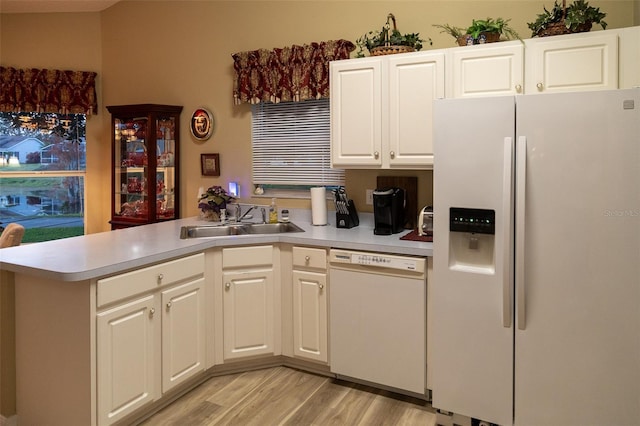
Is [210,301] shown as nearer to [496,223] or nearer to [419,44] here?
[496,223]

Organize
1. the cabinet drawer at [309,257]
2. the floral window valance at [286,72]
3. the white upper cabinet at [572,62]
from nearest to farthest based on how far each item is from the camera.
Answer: the white upper cabinet at [572,62], the cabinet drawer at [309,257], the floral window valance at [286,72]

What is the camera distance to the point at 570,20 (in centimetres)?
248

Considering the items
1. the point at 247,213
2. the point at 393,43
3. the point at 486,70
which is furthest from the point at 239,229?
the point at 486,70

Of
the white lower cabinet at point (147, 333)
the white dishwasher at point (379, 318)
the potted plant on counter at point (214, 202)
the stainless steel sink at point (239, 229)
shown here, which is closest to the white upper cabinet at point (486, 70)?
the white dishwasher at point (379, 318)

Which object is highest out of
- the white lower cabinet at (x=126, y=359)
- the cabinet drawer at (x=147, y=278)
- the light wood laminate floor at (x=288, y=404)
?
the cabinet drawer at (x=147, y=278)

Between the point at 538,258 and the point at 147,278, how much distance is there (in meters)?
1.93

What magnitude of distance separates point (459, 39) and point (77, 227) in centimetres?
423

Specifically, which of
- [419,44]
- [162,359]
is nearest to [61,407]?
[162,359]

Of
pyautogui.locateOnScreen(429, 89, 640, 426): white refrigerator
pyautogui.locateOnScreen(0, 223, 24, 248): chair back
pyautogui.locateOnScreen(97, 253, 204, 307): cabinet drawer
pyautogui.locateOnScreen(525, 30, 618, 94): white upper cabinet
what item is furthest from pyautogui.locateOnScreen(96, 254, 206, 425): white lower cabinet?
pyautogui.locateOnScreen(525, 30, 618, 94): white upper cabinet

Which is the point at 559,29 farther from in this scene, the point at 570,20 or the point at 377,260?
the point at 377,260

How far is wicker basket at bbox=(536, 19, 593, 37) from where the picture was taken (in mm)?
2494

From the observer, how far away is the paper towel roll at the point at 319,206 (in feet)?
11.5

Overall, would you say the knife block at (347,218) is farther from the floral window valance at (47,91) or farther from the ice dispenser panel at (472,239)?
the floral window valance at (47,91)

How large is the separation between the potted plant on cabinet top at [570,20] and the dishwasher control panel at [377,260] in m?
1.41
